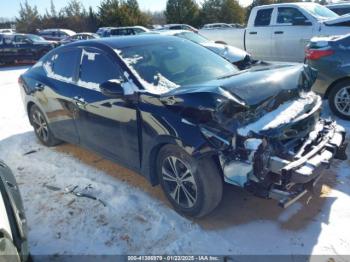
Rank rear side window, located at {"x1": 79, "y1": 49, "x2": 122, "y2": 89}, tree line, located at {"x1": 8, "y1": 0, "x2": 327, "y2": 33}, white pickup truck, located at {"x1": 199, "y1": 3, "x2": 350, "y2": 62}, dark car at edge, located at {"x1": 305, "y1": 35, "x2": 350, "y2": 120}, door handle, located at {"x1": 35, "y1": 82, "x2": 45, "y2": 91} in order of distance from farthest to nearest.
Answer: tree line, located at {"x1": 8, "y1": 0, "x2": 327, "y2": 33} → white pickup truck, located at {"x1": 199, "y1": 3, "x2": 350, "y2": 62} → dark car at edge, located at {"x1": 305, "y1": 35, "x2": 350, "y2": 120} → door handle, located at {"x1": 35, "y1": 82, "x2": 45, "y2": 91} → rear side window, located at {"x1": 79, "y1": 49, "x2": 122, "y2": 89}

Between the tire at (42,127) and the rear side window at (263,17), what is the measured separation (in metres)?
6.78

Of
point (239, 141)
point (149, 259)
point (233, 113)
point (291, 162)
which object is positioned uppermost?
point (233, 113)

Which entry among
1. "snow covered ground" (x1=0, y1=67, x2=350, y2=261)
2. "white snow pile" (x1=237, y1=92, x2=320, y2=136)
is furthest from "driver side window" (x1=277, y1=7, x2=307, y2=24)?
"white snow pile" (x1=237, y1=92, x2=320, y2=136)

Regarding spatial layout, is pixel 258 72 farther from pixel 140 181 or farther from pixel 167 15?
pixel 167 15

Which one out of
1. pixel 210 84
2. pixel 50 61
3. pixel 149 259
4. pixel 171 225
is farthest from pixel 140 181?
pixel 50 61

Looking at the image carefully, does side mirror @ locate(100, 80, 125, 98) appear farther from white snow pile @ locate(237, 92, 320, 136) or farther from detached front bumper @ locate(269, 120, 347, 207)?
detached front bumper @ locate(269, 120, 347, 207)

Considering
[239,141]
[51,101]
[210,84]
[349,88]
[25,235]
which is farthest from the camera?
[349,88]

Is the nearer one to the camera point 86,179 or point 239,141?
point 239,141

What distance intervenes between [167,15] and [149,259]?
35407 mm

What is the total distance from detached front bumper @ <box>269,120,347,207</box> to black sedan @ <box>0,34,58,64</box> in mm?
17973

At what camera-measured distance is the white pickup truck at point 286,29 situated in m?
8.23

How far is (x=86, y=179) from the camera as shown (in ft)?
14.1

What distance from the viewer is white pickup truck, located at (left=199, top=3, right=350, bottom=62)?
8.23m

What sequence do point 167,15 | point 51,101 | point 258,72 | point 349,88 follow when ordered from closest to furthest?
point 258,72
point 51,101
point 349,88
point 167,15
